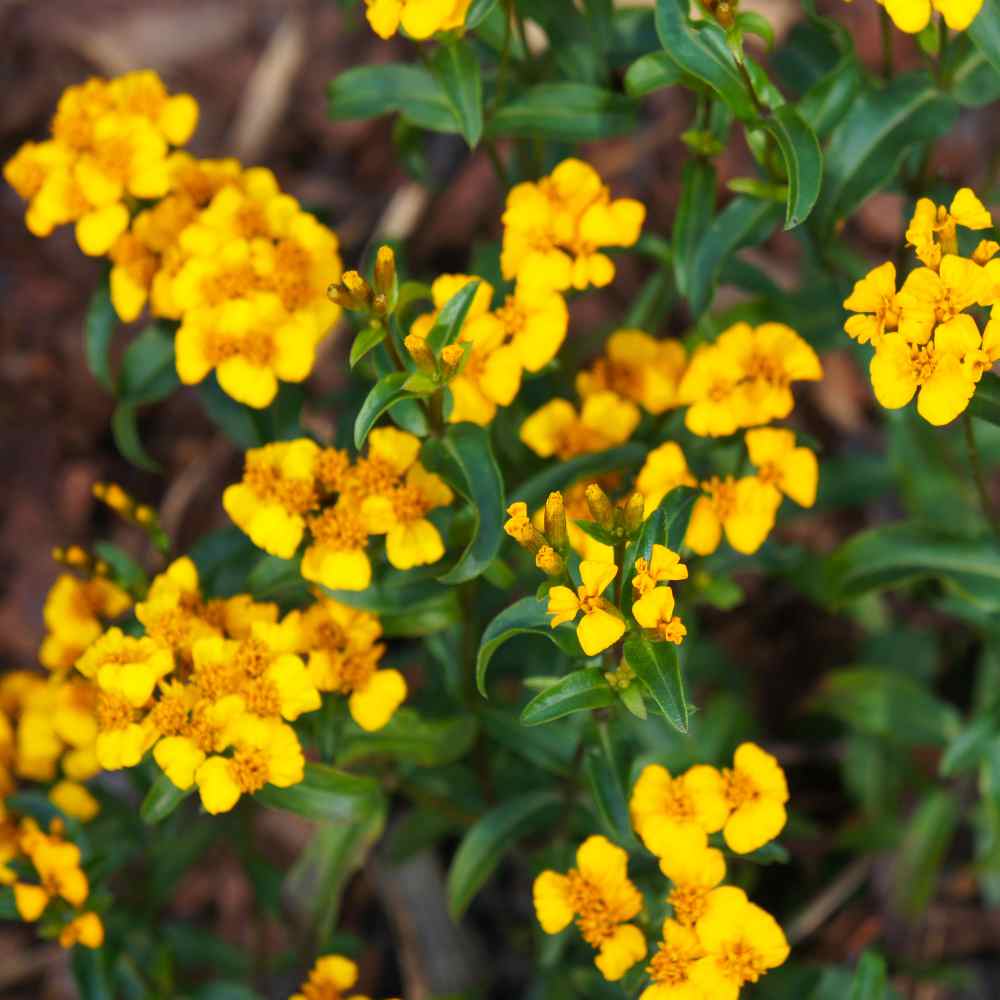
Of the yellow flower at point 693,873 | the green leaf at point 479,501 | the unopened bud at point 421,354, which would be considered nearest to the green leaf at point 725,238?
the green leaf at point 479,501

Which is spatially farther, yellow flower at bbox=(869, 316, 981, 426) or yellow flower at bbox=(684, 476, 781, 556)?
yellow flower at bbox=(684, 476, 781, 556)

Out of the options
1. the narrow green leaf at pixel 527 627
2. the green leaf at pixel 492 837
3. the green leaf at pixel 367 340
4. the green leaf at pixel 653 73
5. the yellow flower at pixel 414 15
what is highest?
the yellow flower at pixel 414 15

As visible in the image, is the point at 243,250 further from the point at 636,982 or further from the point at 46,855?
the point at 636,982

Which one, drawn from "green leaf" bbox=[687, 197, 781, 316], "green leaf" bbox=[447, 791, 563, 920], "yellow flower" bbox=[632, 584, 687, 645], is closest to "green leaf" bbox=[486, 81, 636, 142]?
"green leaf" bbox=[687, 197, 781, 316]

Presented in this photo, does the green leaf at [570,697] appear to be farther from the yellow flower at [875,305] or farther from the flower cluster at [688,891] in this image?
the yellow flower at [875,305]

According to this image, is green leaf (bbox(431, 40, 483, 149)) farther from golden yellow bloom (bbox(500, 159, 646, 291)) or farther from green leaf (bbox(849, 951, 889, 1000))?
green leaf (bbox(849, 951, 889, 1000))

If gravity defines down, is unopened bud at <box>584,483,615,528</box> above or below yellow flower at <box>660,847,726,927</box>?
above

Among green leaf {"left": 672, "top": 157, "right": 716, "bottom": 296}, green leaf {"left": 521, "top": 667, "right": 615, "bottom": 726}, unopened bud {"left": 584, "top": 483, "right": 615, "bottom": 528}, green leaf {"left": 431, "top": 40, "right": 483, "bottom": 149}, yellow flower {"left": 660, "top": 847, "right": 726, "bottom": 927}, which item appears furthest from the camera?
green leaf {"left": 672, "top": 157, "right": 716, "bottom": 296}

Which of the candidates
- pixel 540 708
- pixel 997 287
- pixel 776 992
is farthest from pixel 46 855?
pixel 997 287
